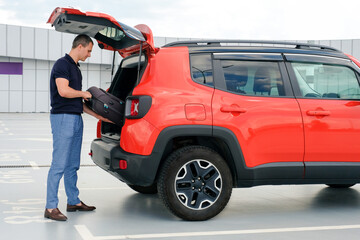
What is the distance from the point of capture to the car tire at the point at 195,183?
5.33 meters

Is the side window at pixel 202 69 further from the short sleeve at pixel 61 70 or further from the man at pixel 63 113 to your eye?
the short sleeve at pixel 61 70

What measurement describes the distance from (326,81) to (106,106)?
238 centimetres

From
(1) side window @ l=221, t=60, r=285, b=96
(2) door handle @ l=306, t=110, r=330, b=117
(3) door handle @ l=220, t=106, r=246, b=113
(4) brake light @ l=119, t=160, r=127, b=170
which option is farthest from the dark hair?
(2) door handle @ l=306, t=110, r=330, b=117

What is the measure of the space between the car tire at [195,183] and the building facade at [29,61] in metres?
36.1

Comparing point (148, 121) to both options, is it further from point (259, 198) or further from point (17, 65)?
point (17, 65)

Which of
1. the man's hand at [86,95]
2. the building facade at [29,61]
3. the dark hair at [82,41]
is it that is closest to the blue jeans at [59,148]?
the man's hand at [86,95]

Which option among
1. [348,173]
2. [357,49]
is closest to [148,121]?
[348,173]

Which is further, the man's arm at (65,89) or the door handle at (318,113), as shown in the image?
the door handle at (318,113)

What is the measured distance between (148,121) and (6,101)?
1492 inches

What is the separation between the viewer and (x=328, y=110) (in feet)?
18.9

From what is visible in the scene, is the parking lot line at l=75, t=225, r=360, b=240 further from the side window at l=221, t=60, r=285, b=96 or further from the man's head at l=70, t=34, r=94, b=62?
the man's head at l=70, t=34, r=94, b=62

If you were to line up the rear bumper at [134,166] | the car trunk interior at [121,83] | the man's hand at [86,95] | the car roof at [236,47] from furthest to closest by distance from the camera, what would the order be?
the car trunk interior at [121,83] < the car roof at [236,47] < the man's hand at [86,95] < the rear bumper at [134,166]

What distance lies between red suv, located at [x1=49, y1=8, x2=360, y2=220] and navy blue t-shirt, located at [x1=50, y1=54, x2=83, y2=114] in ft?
1.25

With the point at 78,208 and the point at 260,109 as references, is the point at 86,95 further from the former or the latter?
the point at 260,109
